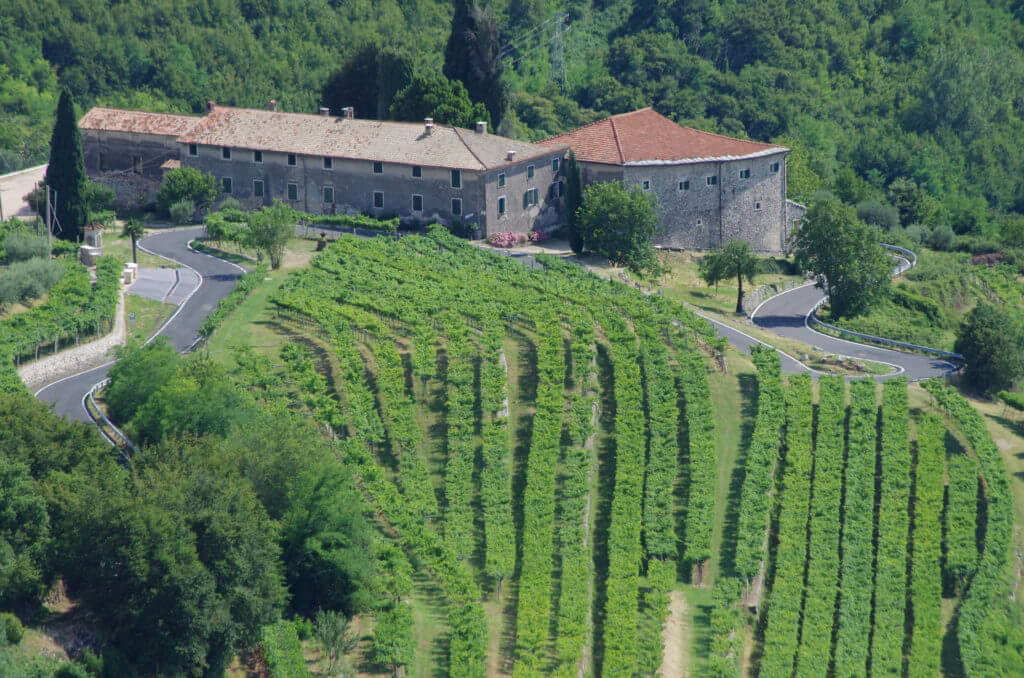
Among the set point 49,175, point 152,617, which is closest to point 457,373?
point 152,617

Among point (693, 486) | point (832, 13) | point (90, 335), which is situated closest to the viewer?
point (693, 486)

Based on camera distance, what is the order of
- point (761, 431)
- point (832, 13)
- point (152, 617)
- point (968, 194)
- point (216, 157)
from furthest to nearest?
point (832, 13) < point (968, 194) < point (216, 157) < point (761, 431) < point (152, 617)

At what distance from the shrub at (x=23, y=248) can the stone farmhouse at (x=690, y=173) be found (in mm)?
34254

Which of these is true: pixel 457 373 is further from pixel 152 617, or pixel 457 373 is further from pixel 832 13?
pixel 832 13

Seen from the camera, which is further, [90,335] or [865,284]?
[865,284]

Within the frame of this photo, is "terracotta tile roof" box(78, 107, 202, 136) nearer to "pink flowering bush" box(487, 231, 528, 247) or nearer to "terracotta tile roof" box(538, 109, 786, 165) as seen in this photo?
"pink flowering bush" box(487, 231, 528, 247)

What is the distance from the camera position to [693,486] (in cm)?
5316

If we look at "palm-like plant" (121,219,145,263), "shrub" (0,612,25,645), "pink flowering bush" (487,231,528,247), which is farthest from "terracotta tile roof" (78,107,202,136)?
"shrub" (0,612,25,645)

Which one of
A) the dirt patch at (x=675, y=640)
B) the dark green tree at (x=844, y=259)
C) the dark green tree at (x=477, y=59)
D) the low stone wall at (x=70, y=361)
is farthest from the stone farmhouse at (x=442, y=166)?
the dirt patch at (x=675, y=640)

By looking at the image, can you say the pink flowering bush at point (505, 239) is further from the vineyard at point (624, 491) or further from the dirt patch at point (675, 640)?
the dirt patch at point (675, 640)

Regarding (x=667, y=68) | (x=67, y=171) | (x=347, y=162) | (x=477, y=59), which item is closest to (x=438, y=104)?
(x=477, y=59)

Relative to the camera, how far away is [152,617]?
41906 millimetres

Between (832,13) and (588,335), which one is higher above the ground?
(832,13)

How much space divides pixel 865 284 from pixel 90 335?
43508 mm
